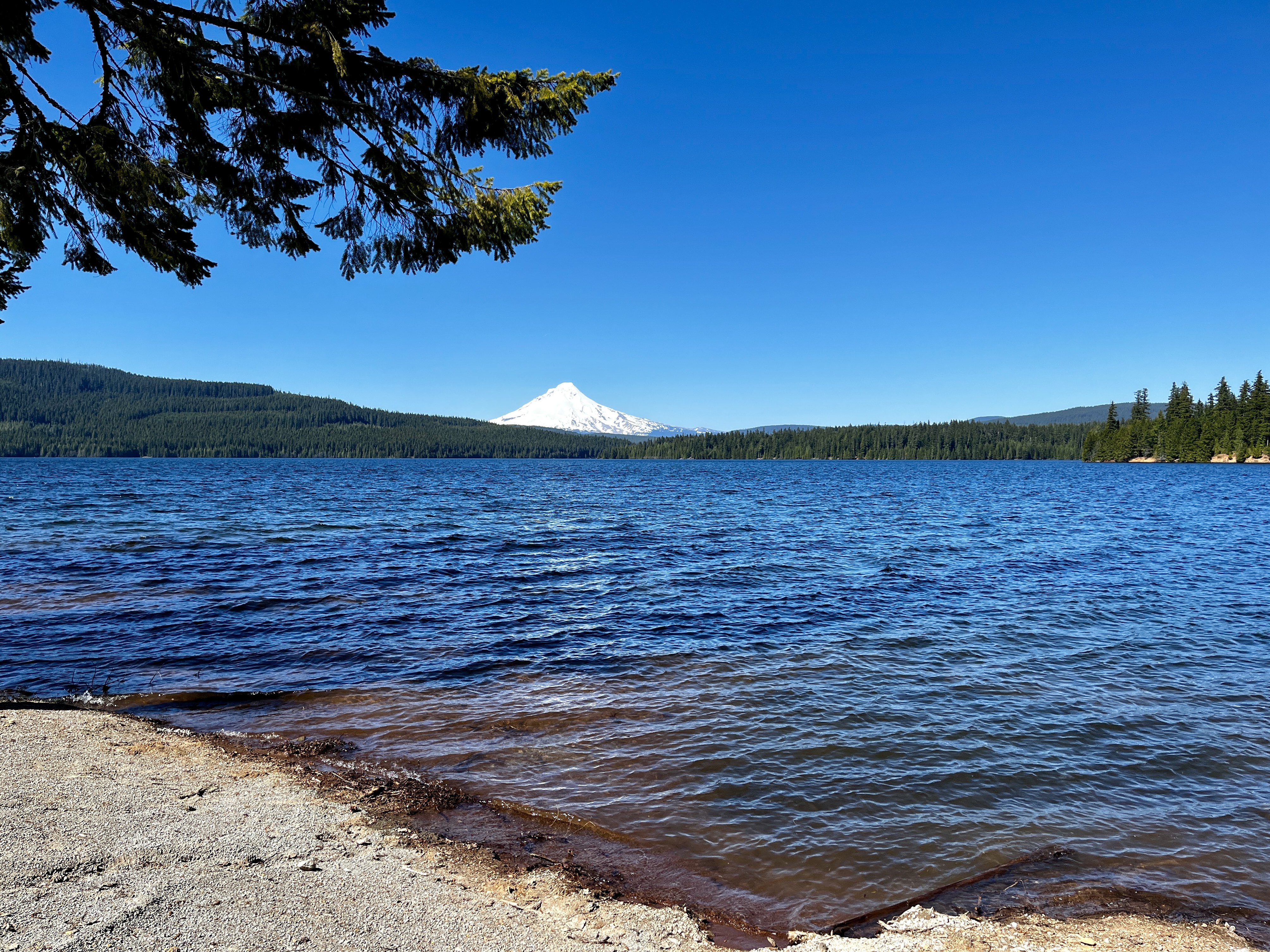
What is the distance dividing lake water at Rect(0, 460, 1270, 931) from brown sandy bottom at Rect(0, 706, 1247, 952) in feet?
2.70

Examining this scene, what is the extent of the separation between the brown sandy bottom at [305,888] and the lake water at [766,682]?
822 millimetres

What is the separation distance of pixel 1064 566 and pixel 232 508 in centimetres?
4884

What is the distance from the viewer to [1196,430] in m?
145

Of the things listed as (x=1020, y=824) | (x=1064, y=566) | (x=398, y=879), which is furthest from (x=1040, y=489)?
(x=398, y=879)

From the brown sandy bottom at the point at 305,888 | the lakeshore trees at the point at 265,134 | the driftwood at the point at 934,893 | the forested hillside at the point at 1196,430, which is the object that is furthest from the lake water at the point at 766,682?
the forested hillside at the point at 1196,430

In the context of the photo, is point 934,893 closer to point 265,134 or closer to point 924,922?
point 924,922

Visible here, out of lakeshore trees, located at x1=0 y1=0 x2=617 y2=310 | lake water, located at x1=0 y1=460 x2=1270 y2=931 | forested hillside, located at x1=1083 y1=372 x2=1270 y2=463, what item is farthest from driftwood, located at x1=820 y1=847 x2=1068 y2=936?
forested hillside, located at x1=1083 y1=372 x2=1270 y2=463

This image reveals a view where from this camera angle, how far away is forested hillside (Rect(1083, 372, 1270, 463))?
432 ft

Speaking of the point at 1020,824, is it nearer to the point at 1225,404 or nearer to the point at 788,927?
the point at 788,927

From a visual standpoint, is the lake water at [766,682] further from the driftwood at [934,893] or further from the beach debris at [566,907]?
the beach debris at [566,907]

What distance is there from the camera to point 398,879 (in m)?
5.33

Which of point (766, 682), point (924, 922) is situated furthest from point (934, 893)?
point (766, 682)

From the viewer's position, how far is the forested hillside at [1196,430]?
131750mm

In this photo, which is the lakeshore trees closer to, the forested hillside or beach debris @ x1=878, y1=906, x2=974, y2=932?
beach debris @ x1=878, y1=906, x2=974, y2=932
